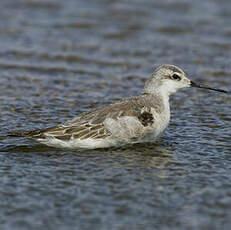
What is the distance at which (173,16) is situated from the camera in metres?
17.0

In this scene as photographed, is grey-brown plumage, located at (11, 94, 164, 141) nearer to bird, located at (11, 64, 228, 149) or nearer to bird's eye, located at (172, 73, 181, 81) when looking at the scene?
bird, located at (11, 64, 228, 149)

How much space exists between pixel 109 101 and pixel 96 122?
2705 millimetres

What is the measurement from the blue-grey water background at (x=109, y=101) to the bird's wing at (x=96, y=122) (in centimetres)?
25

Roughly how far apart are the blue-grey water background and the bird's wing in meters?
0.25

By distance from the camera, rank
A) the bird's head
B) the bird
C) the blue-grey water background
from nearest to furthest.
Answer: the blue-grey water background, the bird, the bird's head

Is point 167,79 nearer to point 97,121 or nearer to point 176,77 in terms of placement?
point 176,77

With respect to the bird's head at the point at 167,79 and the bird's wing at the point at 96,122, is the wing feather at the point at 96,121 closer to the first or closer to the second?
the bird's wing at the point at 96,122

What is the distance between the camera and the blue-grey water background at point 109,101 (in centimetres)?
589

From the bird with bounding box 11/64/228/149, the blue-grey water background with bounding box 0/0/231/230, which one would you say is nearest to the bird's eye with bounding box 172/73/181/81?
the bird with bounding box 11/64/228/149

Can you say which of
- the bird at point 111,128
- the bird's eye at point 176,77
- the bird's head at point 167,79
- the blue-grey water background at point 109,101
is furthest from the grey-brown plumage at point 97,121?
the bird's eye at point 176,77

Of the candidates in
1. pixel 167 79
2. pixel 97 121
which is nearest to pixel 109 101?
pixel 167 79

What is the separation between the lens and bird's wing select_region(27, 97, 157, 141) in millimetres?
7988

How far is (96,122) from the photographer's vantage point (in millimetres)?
8164

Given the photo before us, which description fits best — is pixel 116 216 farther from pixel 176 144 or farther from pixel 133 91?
pixel 133 91
